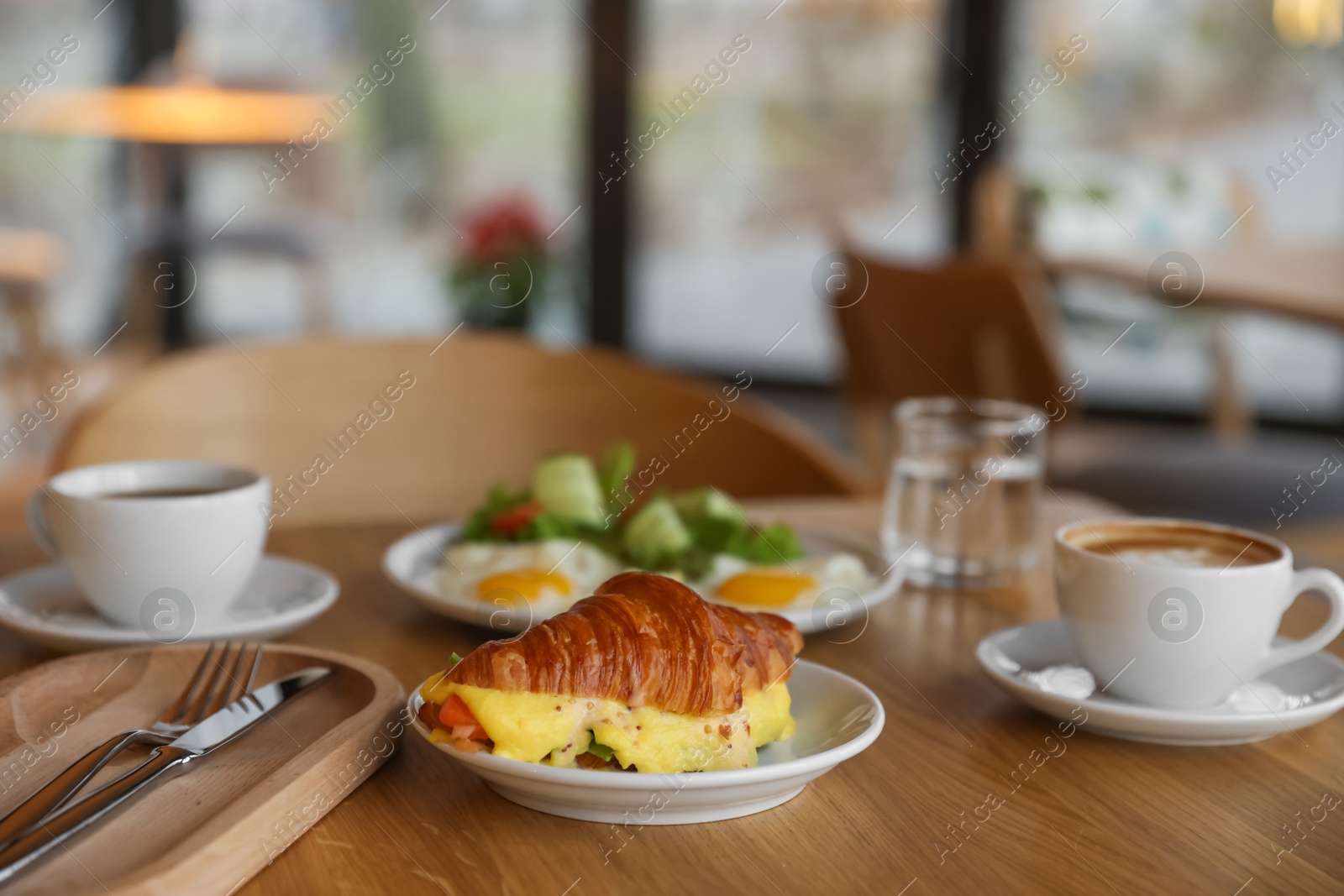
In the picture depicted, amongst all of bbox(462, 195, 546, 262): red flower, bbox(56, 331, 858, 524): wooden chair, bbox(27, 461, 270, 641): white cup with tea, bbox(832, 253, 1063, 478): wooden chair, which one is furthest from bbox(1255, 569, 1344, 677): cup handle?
bbox(462, 195, 546, 262): red flower

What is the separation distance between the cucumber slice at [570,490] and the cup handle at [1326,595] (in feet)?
1.57

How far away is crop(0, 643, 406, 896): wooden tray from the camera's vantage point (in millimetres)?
505

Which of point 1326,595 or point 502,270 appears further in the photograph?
point 502,270

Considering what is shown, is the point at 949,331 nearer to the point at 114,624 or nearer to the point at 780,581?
the point at 780,581

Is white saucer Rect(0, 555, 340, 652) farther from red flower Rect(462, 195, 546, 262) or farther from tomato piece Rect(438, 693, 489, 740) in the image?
red flower Rect(462, 195, 546, 262)

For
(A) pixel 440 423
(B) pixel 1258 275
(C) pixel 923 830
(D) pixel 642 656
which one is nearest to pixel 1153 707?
(C) pixel 923 830

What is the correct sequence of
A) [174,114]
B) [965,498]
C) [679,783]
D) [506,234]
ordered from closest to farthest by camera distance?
1. [679,783]
2. [965,498]
3. [506,234]
4. [174,114]

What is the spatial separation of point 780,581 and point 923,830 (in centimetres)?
31

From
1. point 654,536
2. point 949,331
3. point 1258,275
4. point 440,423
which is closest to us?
point 654,536

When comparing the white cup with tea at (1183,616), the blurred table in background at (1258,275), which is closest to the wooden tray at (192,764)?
the white cup with tea at (1183,616)

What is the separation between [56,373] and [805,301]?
9.84ft

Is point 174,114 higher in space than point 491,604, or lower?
higher

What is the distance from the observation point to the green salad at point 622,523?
94 centimetres

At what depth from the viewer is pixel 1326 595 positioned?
0.73 meters
